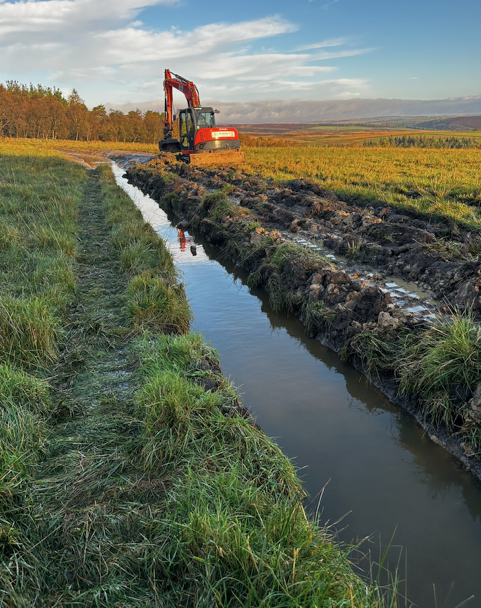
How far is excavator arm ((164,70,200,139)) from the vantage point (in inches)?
958

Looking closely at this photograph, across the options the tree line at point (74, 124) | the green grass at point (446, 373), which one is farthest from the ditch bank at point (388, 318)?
the tree line at point (74, 124)

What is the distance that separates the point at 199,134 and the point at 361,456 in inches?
928

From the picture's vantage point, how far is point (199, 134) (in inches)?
952

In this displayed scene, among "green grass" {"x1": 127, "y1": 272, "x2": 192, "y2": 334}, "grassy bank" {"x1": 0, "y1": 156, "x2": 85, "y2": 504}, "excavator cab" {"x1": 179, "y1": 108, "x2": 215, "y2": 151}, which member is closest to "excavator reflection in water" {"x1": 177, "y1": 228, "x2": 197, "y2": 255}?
"grassy bank" {"x1": 0, "y1": 156, "x2": 85, "y2": 504}

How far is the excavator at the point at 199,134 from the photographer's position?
24281 mm

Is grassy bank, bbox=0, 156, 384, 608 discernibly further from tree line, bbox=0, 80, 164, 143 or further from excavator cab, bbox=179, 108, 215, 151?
tree line, bbox=0, 80, 164, 143

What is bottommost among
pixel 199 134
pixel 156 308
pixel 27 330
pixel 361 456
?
pixel 361 456

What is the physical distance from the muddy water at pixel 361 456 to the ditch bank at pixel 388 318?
201mm

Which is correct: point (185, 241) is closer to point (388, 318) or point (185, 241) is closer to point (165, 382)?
point (388, 318)

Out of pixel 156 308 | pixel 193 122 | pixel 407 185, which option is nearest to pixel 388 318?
pixel 156 308

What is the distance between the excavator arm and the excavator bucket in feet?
9.35

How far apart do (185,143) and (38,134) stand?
64.9 meters

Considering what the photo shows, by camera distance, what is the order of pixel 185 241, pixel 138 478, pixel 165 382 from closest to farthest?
pixel 138 478 → pixel 165 382 → pixel 185 241

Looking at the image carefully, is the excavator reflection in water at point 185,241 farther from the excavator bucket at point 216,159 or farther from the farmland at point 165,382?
the excavator bucket at point 216,159
